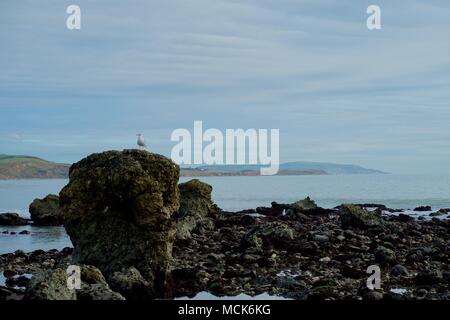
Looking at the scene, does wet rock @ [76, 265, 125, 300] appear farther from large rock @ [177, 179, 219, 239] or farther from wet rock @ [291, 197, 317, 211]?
wet rock @ [291, 197, 317, 211]

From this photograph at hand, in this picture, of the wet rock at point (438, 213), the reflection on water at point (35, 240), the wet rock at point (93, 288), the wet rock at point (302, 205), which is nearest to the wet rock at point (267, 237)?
the reflection on water at point (35, 240)

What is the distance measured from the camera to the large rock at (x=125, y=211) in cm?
2094

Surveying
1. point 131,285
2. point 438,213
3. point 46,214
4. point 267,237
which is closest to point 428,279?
point 131,285

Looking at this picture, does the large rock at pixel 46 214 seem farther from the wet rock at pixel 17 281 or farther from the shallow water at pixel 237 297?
the shallow water at pixel 237 297

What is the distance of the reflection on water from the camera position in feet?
113

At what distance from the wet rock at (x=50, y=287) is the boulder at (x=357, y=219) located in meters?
24.8

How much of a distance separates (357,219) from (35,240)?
61.5ft

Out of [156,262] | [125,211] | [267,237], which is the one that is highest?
[125,211]

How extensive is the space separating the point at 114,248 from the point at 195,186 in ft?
72.1

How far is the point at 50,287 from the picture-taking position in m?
15.5

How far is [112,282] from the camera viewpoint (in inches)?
741

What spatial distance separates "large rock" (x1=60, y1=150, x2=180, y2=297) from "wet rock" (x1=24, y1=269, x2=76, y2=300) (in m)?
4.69

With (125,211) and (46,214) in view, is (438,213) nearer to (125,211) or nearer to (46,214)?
(46,214)

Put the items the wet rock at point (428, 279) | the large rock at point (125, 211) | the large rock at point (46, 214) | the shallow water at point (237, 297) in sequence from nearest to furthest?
the shallow water at point (237, 297), the large rock at point (125, 211), the wet rock at point (428, 279), the large rock at point (46, 214)
